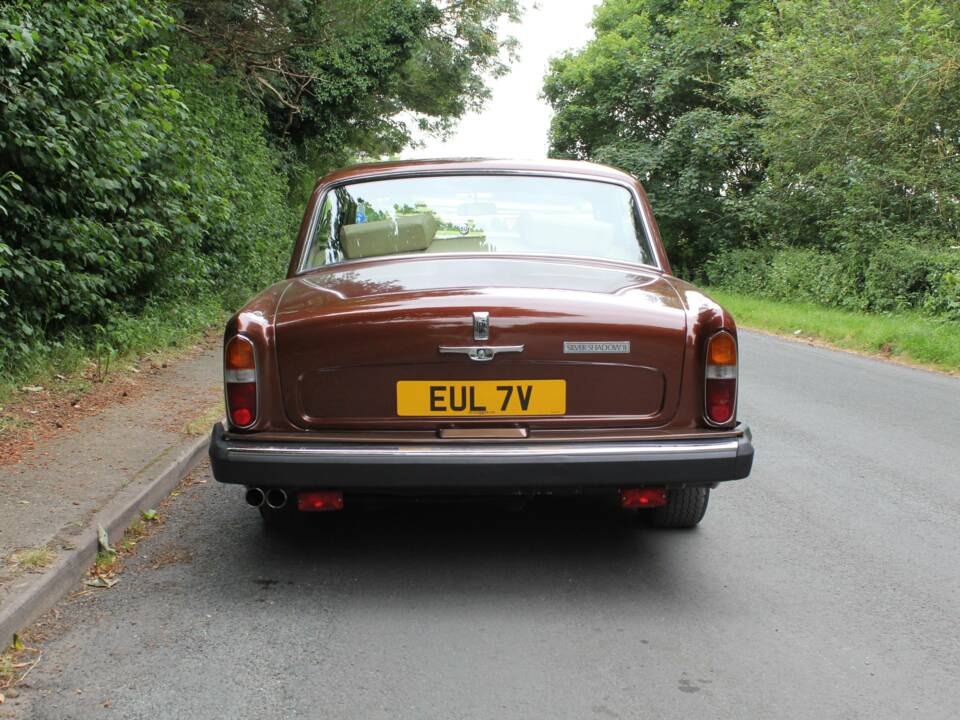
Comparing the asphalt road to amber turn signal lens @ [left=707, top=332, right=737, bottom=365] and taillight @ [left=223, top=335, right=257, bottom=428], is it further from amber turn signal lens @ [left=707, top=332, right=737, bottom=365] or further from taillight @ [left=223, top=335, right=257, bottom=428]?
amber turn signal lens @ [left=707, top=332, right=737, bottom=365]

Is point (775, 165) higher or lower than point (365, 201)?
lower

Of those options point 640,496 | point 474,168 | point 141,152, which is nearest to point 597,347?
point 640,496

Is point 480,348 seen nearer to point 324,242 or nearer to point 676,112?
point 324,242

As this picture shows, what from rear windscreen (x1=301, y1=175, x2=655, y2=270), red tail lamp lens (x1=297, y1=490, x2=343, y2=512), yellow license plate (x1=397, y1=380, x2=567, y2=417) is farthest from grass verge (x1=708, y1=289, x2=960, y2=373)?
red tail lamp lens (x1=297, y1=490, x2=343, y2=512)

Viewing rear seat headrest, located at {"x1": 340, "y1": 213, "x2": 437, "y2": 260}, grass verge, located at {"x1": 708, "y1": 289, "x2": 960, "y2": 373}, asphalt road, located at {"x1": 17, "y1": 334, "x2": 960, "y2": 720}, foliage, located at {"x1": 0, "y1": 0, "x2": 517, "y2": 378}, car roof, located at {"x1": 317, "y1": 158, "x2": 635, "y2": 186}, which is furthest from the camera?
grass verge, located at {"x1": 708, "y1": 289, "x2": 960, "y2": 373}

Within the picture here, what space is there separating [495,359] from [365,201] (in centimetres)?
162

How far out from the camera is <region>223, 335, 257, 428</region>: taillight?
3908mm

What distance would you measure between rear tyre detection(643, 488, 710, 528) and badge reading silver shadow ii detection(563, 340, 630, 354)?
0.99 meters

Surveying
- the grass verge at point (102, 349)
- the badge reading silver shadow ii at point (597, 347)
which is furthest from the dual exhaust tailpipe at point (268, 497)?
the grass verge at point (102, 349)

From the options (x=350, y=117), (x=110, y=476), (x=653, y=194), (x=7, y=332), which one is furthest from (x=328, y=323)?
(x=653, y=194)

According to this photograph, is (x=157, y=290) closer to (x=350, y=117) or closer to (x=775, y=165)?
(x=350, y=117)

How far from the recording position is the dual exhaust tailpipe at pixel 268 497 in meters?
3.96

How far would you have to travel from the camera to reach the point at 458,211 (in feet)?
16.4

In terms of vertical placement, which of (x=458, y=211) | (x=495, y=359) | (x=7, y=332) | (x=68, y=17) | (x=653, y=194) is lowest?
(x=653, y=194)
